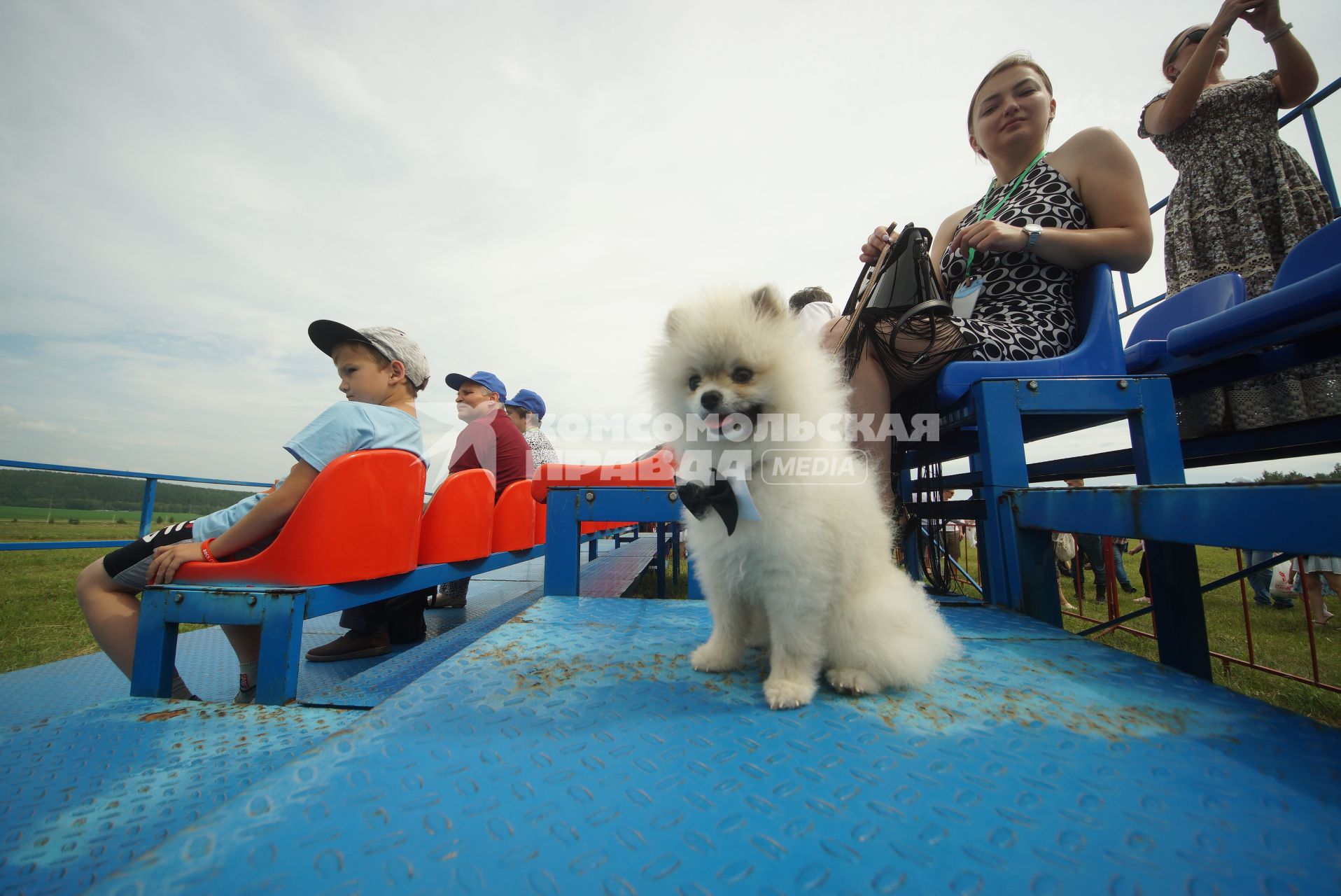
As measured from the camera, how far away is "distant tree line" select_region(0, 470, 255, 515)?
4684 mm

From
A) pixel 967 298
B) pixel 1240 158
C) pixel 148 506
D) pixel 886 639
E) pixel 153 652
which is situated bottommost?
pixel 153 652

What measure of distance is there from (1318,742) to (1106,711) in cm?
29

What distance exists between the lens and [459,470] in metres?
3.51

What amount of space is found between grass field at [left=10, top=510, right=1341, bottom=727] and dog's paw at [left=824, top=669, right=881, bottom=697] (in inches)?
109

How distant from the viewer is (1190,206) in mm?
2535

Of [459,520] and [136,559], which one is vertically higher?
[459,520]

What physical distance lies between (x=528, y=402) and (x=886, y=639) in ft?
18.1

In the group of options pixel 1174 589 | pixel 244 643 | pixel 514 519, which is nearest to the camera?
pixel 1174 589

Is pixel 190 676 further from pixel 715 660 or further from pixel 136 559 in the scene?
pixel 715 660

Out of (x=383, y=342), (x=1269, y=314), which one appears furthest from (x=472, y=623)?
(x=1269, y=314)

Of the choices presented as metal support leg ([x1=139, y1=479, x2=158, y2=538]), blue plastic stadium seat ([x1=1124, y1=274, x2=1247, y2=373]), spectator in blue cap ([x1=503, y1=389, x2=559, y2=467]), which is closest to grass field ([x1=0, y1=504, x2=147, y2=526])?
metal support leg ([x1=139, y1=479, x2=158, y2=538])

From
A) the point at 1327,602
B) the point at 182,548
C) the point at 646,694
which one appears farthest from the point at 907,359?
the point at 1327,602

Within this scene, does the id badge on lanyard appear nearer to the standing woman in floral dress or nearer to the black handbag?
the black handbag

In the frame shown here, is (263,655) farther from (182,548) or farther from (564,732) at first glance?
(564,732)
